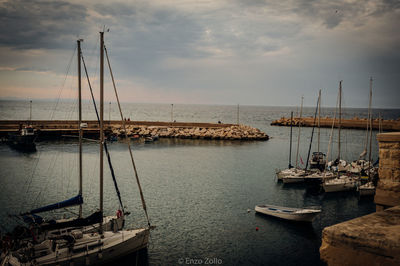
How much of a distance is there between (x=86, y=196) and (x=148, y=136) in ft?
157

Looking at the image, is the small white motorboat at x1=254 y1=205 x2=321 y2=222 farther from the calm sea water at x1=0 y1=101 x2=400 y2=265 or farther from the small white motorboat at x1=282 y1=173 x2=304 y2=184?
the small white motorboat at x1=282 y1=173 x2=304 y2=184

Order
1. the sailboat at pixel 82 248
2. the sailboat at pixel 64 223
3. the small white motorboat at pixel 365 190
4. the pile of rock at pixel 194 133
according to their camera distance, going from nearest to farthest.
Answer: the sailboat at pixel 82 248 < the sailboat at pixel 64 223 < the small white motorboat at pixel 365 190 < the pile of rock at pixel 194 133

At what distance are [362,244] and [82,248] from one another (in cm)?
1448

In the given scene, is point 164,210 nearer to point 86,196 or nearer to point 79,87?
point 86,196

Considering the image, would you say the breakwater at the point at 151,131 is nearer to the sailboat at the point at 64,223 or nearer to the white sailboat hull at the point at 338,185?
the white sailboat hull at the point at 338,185

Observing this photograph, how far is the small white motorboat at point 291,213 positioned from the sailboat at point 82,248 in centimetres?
1130

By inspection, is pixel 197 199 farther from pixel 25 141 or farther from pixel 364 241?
pixel 25 141

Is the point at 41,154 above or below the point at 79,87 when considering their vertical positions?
below

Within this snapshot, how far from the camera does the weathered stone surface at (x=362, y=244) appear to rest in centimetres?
308

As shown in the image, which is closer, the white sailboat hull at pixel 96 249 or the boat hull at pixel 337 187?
the white sailboat hull at pixel 96 249

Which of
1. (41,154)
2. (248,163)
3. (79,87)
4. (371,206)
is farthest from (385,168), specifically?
(41,154)

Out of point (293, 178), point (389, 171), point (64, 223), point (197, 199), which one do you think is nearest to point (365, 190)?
point (293, 178)

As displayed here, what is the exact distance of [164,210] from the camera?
81.5ft

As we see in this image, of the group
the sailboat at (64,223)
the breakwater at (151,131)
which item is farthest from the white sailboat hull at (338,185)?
the breakwater at (151,131)
